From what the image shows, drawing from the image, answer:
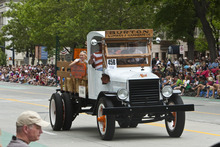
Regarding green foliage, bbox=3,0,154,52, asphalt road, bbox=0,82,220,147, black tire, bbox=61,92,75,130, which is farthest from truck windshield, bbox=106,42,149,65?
green foliage, bbox=3,0,154,52

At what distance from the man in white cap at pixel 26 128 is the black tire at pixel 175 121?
796cm

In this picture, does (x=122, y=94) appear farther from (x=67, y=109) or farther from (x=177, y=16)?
(x=177, y=16)

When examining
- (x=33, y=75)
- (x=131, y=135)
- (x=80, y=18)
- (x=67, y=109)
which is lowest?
(x=131, y=135)

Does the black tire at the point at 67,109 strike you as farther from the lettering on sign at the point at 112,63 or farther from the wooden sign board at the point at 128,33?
the wooden sign board at the point at 128,33

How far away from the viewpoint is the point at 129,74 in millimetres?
12461

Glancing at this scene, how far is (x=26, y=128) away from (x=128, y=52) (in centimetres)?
897

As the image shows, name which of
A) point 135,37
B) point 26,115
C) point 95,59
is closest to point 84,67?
point 95,59

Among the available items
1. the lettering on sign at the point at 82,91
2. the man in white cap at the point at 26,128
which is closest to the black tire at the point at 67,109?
the lettering on sign at the point at 82,91

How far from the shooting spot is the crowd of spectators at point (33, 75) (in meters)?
50.8

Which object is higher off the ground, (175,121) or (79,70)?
(79,70)

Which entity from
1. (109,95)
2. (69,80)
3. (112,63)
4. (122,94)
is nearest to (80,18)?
(69,80)

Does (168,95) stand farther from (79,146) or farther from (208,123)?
(208,123)

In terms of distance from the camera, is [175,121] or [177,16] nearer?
[175,121]

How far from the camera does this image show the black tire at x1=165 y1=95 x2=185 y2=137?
12.4 meters
